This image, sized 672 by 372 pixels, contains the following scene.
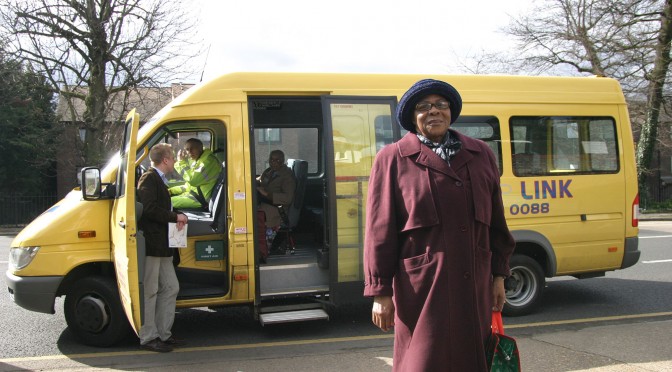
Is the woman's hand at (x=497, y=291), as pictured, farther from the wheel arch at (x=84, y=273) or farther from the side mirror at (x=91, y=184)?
the wheel arch at (x=84, y=273)

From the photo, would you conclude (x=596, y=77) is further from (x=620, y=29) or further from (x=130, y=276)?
(x=620, y=29)

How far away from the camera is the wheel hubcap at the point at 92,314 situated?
16.8 ft

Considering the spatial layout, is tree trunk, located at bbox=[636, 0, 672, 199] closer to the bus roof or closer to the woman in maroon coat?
the bus roof

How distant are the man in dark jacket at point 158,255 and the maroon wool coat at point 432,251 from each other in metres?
2.93

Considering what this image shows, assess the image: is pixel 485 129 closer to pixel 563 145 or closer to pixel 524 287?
pixel 563 145

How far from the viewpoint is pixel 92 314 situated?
5.14 metres

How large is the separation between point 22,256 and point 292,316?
2.52 meters

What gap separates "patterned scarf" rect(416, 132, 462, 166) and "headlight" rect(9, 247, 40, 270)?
399 cm

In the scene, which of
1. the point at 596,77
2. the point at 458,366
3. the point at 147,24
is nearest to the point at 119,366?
the point at 458,366

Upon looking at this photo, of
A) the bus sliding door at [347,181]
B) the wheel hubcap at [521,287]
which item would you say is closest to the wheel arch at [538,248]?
the wheel hubcap at [521,287]

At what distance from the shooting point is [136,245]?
4.35 m

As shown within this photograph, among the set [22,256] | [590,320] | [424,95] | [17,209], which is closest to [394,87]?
[424,95]

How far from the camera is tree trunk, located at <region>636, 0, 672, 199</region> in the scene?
71.4ft

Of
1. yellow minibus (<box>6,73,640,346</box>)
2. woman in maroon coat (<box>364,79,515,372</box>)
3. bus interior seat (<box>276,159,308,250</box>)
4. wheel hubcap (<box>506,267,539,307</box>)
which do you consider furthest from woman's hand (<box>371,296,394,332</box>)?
bus interior seat (<box>276,159,308,250</box>)
